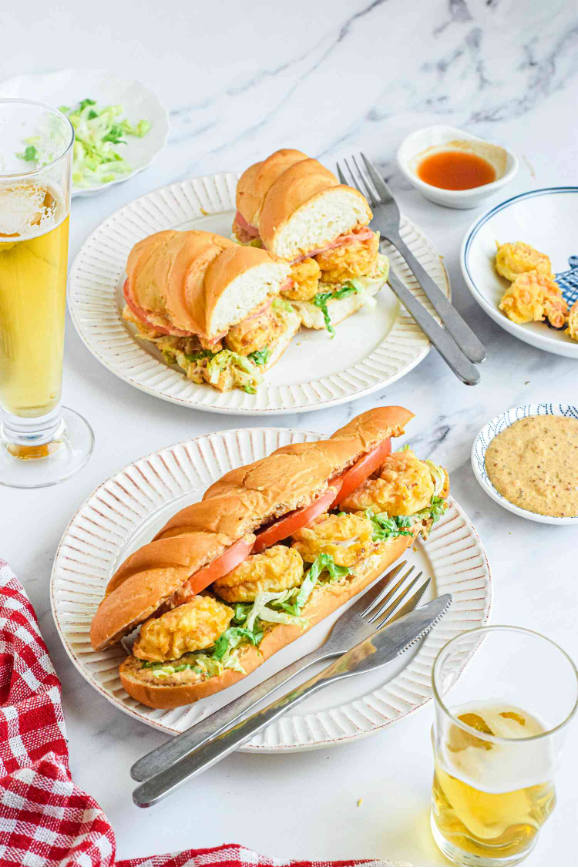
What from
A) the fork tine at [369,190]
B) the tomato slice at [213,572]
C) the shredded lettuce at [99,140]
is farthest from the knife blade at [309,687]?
the shredded lettuce at [99,140]

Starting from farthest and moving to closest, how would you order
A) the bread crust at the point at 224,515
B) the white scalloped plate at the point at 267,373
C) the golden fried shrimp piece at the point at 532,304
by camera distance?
the golden fried shrimp piece at the point at 532,304, the white scalloped plate at the point at 267,373, the bread crust at the point at 224,515

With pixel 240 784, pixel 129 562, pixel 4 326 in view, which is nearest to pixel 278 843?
pixel 240 784

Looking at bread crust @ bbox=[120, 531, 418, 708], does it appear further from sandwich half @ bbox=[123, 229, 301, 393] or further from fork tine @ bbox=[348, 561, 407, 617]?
sandwich half @ bbox=[123, 229, 301, 393]

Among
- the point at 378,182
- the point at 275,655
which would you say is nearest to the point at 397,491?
the point at 275,655

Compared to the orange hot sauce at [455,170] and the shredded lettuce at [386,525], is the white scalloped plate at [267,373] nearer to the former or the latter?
the orange hot sauce at [455,170]

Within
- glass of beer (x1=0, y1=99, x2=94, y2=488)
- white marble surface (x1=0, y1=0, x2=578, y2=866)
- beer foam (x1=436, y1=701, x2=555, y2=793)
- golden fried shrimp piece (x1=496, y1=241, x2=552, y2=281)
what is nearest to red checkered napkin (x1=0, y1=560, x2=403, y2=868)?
white marble surface (x1=0, y1=0, x2=578, y2=866)
